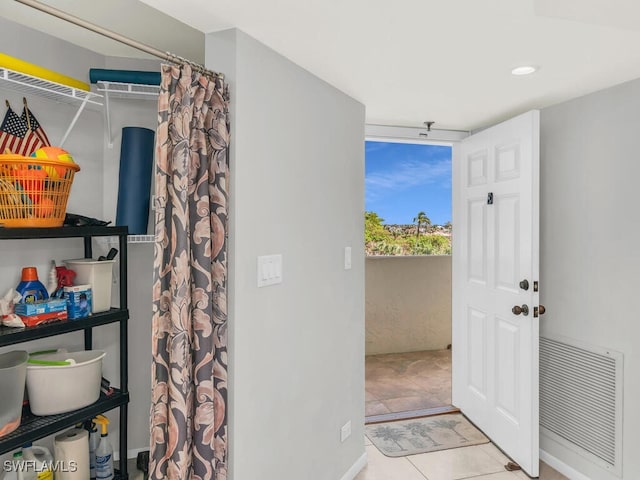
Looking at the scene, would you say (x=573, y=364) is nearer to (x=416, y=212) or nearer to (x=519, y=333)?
(x=519, y=333)

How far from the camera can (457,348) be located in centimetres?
338

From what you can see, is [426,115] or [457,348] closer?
[426,115]

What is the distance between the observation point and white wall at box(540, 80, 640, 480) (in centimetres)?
Result: 222

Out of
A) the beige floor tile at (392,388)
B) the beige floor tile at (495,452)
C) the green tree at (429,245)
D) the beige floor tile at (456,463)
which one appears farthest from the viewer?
the green tree at (429,245)

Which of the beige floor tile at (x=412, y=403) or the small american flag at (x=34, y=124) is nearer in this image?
the small american flag at (x=34, y=124)

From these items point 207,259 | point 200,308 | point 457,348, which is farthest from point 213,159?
point 457,348

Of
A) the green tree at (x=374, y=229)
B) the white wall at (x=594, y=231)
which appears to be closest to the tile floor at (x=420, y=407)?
the white wall at (x=594, y=231)

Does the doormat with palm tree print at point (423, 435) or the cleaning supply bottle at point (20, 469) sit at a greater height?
the cleaning supply bottle at point (20, 469)

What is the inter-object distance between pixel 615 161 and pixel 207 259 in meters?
2.10

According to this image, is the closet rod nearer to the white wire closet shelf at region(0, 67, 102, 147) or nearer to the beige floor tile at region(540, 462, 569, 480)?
the white wire closet shelf at region(0, 67, 102, 147)

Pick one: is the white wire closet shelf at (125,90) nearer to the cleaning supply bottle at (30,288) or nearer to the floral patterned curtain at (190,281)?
the floral patterned curtain at (190,281)

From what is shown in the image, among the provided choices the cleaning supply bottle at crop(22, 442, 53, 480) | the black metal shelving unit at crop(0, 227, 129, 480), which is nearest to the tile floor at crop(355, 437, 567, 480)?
the black metal shelving unit at crop(0, 227, 129, 480)

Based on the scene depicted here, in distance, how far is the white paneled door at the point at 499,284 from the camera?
2.55 metres

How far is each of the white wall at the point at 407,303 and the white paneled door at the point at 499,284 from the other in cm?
151
